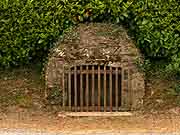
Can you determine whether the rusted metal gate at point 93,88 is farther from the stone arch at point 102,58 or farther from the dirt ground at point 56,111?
the dirt ground at point 56,111

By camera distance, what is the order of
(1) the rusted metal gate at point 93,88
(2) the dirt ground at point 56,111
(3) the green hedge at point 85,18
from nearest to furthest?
1. (2) the dirt ground at point 56,111
2. (1) the rusted metal gate at point 93,88
3. (3) the green hedge at point 85,18

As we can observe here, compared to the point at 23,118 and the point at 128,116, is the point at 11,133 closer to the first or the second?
the point at 23,118

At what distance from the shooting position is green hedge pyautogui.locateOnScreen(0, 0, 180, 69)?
1015 centimetres

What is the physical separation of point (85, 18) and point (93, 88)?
4.03 feet

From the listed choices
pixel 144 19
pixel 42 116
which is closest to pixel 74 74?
pixel 42 116

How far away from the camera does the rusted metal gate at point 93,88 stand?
32.6 ft

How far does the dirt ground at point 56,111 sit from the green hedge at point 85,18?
61 cm

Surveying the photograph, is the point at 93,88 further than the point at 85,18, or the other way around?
the point at 85,18

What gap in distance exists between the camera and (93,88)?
391 inches

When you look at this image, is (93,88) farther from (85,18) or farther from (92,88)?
(85,18)

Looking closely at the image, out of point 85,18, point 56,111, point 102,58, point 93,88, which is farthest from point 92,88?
point 85,18

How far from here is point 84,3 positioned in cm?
1020

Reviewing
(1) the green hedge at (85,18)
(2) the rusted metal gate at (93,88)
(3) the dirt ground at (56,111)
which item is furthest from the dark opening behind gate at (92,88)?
(1) the green hedge at (85,18)

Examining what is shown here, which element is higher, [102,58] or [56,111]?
[102,58]
